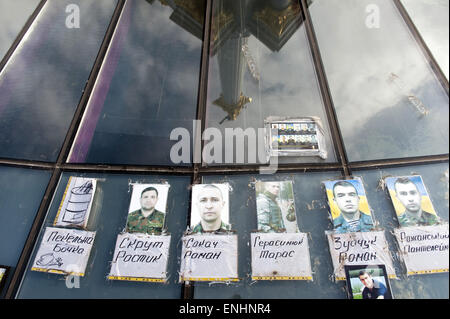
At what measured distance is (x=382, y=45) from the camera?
23.7 ft

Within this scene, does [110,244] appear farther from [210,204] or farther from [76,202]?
[210,204]

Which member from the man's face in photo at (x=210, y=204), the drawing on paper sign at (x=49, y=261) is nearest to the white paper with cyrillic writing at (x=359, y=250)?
the man's face in photo at (x=210, y=204)

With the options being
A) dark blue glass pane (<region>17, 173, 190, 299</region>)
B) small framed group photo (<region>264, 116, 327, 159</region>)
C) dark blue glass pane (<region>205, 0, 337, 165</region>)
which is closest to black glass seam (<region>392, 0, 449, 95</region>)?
dark blue glass pane (<region>205, 0, 337, 165</region>)

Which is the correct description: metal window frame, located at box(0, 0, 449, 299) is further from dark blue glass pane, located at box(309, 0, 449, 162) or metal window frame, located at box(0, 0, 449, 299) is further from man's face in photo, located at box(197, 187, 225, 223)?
man's face in photo, located at box(197, 187, 225, 223)

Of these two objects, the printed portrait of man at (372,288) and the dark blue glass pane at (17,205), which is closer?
the printed portrait of man at (372,288)

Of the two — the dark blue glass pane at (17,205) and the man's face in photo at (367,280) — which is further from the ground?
the dark blue glass pane at (17,205)

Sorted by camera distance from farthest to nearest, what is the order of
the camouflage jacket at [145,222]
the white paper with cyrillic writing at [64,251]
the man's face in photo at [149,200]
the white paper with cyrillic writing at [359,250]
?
1. the man's face in photo at [149,200]
2. the camouflage jacket at [145,222]
3. the white paper with cyrillic writing at [64,251]
4. the white paper with cyrillic writing at [359,250]

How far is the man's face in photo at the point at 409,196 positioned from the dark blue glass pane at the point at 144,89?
494cm

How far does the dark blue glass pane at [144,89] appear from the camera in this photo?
6.28 meters

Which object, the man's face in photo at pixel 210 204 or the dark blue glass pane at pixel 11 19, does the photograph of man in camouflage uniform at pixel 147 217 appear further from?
the dark blue glass pane at pixel 11 19

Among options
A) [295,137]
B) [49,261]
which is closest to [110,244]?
[49,261]

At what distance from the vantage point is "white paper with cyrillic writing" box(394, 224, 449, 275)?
452 centimetres

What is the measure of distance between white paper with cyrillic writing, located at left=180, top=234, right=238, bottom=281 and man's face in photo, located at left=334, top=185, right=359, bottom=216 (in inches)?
88.7
